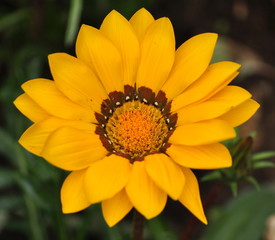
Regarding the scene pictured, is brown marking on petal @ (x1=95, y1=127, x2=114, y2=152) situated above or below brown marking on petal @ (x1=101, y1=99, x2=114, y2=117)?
below

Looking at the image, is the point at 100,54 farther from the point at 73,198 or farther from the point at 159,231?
the point at 159,231

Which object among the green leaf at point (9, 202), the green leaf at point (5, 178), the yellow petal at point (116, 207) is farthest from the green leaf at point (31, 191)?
the yellow petal at point (116, 207)

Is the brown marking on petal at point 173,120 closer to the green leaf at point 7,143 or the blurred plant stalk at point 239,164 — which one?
the blurred plant stalk at point 239,164

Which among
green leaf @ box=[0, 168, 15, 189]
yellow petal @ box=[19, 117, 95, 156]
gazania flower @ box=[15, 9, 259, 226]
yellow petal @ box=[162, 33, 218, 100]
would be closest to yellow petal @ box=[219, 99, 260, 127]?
gazania flower @ box=[15, 9, 259, 226]

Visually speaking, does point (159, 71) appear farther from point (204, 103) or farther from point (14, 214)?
point (14, 214)

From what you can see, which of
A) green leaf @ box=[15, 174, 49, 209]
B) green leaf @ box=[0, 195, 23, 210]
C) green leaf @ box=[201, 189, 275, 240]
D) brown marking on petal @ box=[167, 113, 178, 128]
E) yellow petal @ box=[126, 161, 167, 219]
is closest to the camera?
yellow petal @ box=[126, 161, 167, 219]

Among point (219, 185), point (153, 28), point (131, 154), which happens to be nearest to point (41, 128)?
point (131, 154)

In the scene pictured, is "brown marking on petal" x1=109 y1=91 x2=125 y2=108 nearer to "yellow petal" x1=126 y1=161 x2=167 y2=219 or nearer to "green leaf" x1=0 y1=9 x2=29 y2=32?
"yellow petal" x1=126 y1=161 x2=167 y2=219
